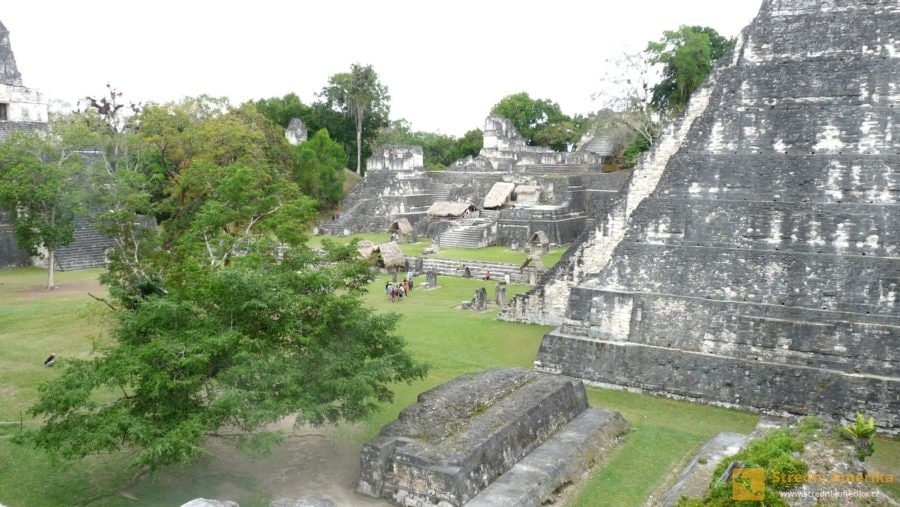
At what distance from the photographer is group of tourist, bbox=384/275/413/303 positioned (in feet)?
74.4

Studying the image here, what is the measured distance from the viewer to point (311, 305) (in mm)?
9906

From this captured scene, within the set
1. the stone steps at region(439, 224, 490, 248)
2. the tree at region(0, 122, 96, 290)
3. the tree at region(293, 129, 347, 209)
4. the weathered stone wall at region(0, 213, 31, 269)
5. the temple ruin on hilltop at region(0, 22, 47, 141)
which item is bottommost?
the weathered stone wall at region(0, 213, 31, 269)

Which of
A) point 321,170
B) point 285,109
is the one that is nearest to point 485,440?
point 321,170

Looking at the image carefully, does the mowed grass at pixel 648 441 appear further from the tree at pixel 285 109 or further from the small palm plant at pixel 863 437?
the tree at pixel 285 109

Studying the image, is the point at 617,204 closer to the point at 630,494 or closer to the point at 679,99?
the point at 630,494

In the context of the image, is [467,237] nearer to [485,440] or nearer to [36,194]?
[36,194]

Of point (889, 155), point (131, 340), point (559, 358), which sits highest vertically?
point (889, 155)

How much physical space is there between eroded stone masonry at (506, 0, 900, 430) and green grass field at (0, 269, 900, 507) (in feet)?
2.75

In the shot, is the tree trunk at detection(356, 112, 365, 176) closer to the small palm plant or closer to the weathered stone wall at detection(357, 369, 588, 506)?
the weathered stone wall at detection(357, 369, 588, 506)

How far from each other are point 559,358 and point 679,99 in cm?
3528

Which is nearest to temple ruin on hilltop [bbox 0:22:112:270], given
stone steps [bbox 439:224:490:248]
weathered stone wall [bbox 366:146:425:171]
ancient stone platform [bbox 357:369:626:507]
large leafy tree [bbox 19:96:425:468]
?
stone steps [bbox 439:224:490:248]

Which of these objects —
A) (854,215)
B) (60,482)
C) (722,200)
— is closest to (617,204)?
(722,200)

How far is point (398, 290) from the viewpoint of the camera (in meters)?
22.7

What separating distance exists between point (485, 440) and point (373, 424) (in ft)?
10.7
